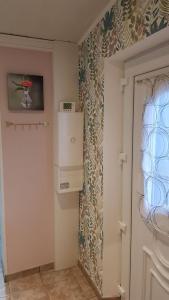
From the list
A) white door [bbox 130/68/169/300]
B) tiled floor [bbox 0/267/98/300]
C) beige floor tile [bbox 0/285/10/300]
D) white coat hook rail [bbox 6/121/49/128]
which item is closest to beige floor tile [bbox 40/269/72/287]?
tiled floor [bbox 0/267/98/300]

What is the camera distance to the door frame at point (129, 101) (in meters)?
1.35

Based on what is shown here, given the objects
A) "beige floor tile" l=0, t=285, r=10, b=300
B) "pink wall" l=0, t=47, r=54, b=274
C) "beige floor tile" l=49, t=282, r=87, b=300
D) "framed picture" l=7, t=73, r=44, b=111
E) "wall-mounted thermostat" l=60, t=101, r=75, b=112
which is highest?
"framed picture" l=7, t=73, r=44, b=111

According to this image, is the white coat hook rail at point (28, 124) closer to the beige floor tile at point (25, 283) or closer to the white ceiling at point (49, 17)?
the white ceiling at point (49, 17)

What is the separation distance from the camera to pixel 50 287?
217 centimetres

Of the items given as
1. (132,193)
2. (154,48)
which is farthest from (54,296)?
(154,48)

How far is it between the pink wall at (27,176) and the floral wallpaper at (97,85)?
13.6 inches

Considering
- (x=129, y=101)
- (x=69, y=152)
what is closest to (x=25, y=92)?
(x=69, y=152)

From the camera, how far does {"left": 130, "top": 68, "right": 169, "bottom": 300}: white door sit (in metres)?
1.35

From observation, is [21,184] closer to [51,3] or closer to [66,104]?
[66,104]

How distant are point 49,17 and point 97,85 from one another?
58 cm

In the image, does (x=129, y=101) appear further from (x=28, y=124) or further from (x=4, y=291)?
(x=4, y=291)

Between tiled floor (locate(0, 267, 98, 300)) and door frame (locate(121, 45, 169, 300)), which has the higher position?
door frame (locate(121, 45, 169, 300))

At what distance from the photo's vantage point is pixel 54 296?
80.8 inches

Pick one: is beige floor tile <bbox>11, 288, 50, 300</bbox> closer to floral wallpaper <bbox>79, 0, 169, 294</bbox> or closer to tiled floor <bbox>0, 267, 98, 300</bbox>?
tiled floor <bbox>0, 267, 98, 300</bbox>
